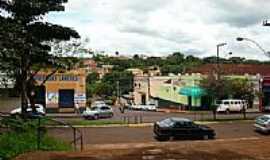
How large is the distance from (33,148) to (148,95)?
255 ft

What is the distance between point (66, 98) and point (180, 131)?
40.5 metres

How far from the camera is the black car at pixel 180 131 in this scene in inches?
1369

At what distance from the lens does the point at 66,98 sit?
73.9 meters

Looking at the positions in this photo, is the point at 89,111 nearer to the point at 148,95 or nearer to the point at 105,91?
the point at 148,95

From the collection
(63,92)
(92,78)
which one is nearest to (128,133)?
(63,92)

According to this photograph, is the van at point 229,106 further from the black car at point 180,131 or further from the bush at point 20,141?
the bush at point 20,141

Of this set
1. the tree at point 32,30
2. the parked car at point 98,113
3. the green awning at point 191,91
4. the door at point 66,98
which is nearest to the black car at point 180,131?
the tree at point 32,30

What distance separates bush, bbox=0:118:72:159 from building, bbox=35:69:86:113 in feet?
164

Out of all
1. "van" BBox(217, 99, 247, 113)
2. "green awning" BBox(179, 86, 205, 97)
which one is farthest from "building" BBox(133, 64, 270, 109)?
"van" BBox(217, 99, 247, 113)

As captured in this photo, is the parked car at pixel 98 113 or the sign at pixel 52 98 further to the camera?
the sign at pixel 52 98

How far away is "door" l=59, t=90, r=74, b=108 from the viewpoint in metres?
73.5

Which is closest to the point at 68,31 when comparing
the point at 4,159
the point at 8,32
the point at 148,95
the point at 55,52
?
the point at 55,52

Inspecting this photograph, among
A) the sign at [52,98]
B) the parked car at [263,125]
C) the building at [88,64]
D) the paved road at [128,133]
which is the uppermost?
the building at [88,64]

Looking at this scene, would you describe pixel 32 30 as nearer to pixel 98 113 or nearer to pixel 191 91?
pixel 98 113
